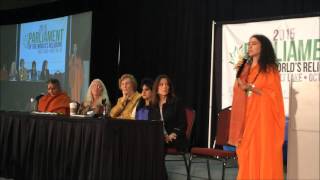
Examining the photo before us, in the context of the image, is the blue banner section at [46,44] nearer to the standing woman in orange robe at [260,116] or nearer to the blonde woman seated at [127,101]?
the blonde woman seated at [127,101]

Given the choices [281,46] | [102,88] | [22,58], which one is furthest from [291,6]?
[22,58]

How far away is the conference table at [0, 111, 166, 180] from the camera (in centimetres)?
357

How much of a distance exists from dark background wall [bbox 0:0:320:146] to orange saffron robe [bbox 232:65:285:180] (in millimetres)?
2146

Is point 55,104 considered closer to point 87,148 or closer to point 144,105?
point 144,105

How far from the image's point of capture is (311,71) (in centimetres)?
496

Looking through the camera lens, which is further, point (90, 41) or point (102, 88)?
point (90, 41)

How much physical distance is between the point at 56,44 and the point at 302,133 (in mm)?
6037

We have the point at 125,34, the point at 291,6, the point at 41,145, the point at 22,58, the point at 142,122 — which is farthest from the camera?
the point at 22,58

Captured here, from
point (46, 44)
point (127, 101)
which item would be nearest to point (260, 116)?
point (127, 101)

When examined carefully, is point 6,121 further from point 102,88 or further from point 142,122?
point 142,122

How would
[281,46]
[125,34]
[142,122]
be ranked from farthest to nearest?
[125,34] → [281,46] → [142,122]

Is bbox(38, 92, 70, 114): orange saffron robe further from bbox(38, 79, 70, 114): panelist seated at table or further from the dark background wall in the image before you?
the dark background wall

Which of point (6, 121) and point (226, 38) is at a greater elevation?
point (226, 38)

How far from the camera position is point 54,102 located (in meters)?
5.20
